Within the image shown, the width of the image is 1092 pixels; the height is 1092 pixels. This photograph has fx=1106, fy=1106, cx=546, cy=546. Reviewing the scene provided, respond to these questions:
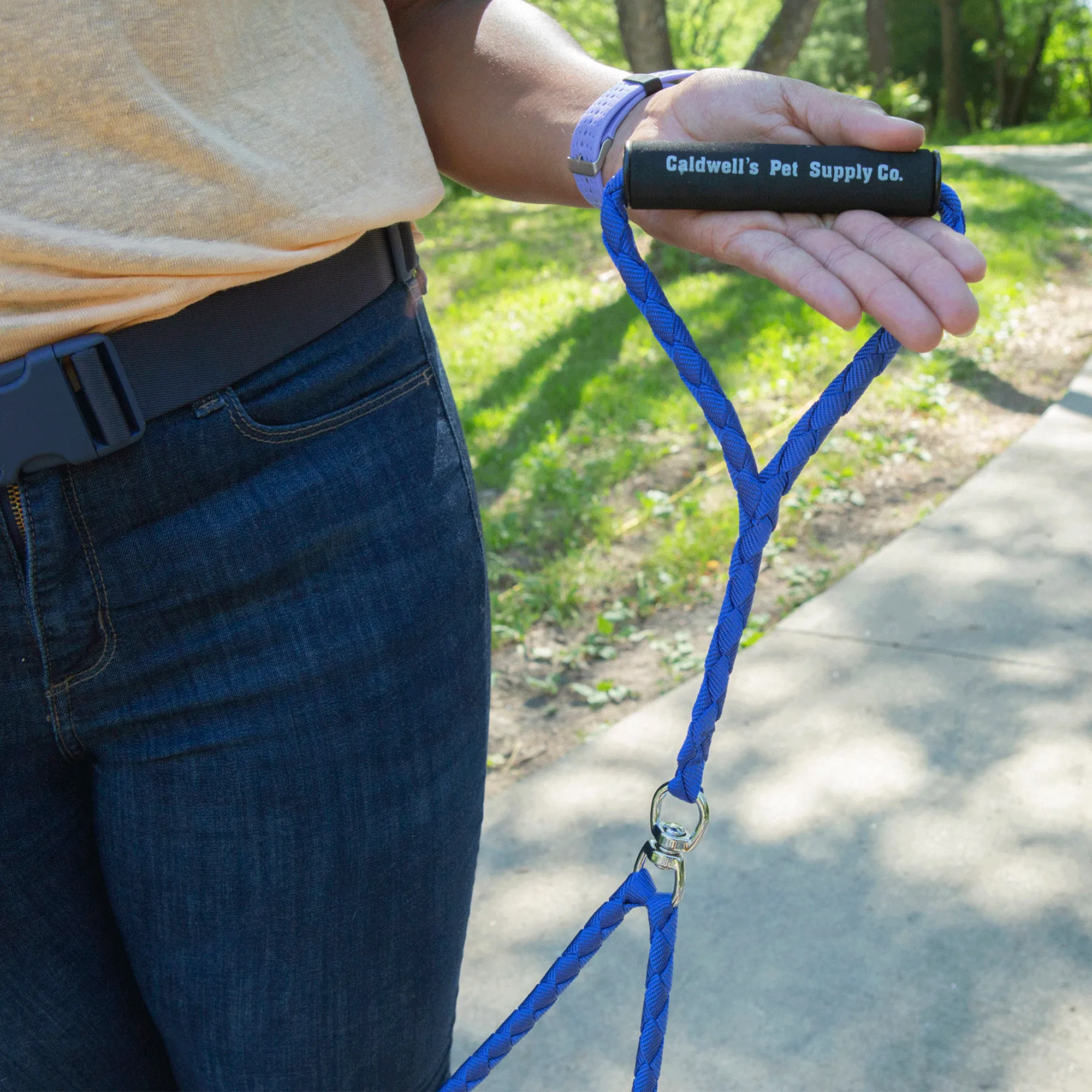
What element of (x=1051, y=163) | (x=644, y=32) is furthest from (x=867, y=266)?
(x=1051, y=163)

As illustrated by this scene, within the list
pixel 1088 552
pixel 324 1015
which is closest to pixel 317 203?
pixel 324 1015

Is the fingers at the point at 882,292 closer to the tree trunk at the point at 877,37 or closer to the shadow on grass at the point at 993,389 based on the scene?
the shadow on grass at the point at 993,389

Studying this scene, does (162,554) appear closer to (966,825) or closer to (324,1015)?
(324,1015)

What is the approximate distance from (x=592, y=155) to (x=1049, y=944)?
1676 millimetres

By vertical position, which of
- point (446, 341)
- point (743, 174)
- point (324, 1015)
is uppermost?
point (743, 174)

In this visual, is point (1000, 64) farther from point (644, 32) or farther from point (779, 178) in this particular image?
point (779, 178)

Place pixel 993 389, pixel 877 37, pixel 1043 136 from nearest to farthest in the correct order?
pixel 993 389
pixel 1043 136
pixel 877 37

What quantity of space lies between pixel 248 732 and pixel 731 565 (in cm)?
42

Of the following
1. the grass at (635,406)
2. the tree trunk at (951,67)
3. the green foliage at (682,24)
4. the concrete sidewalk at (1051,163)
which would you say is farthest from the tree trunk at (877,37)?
the grass at (635,406)

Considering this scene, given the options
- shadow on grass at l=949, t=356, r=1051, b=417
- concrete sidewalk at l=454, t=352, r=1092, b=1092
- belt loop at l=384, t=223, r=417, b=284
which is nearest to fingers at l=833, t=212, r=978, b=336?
belt loop at l=384, t=223, r=417, b=284

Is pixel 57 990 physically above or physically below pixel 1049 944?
above

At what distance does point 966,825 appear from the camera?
2.27 meters

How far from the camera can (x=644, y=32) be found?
6.70 m

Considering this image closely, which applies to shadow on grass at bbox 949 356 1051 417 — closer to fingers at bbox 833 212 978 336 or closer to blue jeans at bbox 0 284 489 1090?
fingers at bbox 833 212 978 336
